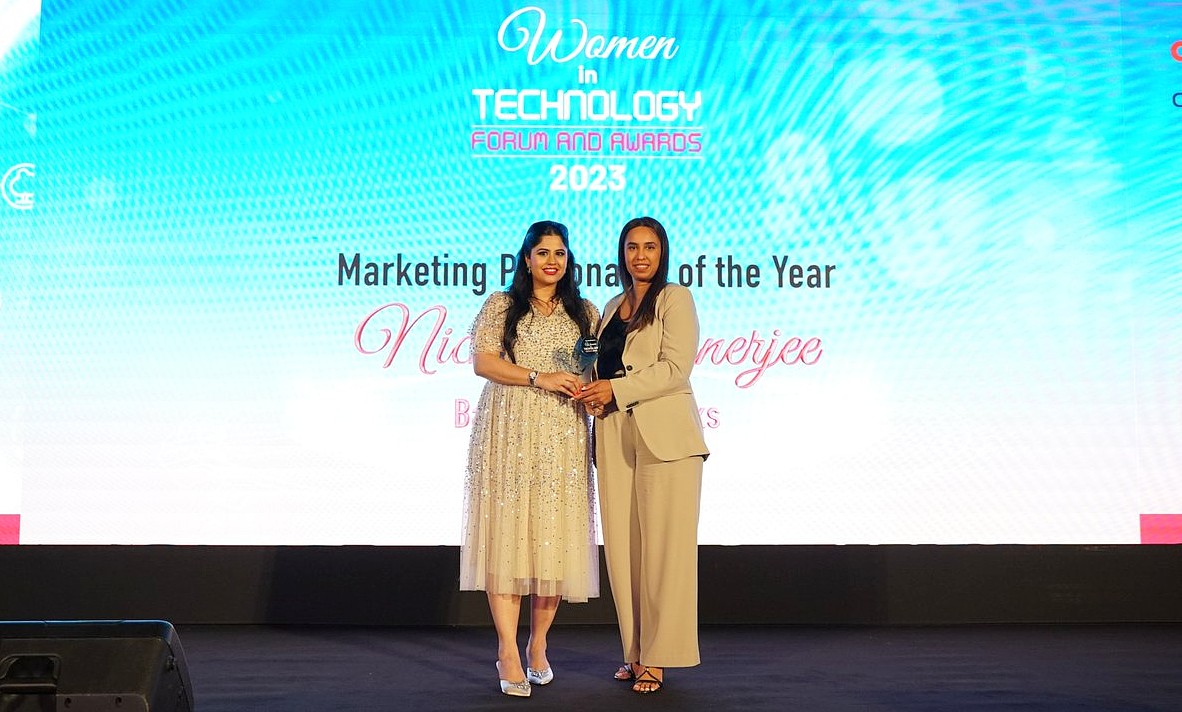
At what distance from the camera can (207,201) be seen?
4246 mm

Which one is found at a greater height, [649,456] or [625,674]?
[649,456]

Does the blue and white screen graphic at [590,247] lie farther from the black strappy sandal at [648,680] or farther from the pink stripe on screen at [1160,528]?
the black strappy sandal at [648,680]

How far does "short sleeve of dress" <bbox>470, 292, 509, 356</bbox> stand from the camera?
3.22m

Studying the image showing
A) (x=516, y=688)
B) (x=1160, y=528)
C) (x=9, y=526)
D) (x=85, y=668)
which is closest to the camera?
(x=85, y=668)

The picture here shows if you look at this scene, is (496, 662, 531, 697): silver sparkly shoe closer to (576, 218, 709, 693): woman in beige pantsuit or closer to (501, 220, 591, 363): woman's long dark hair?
(576, 218, 709, 693): woman in beige pantsuit

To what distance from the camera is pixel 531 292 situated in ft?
10.7

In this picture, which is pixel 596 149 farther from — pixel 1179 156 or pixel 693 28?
pixel 1179 156

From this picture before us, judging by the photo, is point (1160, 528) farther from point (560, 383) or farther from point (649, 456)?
point (560, 383)

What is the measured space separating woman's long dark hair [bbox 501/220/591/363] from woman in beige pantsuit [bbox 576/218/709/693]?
9 centimetres

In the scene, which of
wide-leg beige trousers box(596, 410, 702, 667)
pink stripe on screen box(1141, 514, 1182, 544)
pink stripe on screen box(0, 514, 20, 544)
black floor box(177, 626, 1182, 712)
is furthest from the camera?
pink stripe on screen box(1141, 514, 1182, 544)

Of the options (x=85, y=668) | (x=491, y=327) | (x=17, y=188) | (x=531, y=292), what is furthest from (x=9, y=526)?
(x=85, y=668)

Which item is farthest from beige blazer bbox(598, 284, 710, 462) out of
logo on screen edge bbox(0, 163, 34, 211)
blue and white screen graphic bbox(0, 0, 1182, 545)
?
logo on screen edge bbox(0, 163, 34, 211)

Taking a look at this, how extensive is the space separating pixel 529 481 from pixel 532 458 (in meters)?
0.06

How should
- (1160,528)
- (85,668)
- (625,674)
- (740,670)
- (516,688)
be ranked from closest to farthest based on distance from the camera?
1. (85,668)
2. (516,688)
3. (625,674)
4. (740,670)
5. (1160,528)
